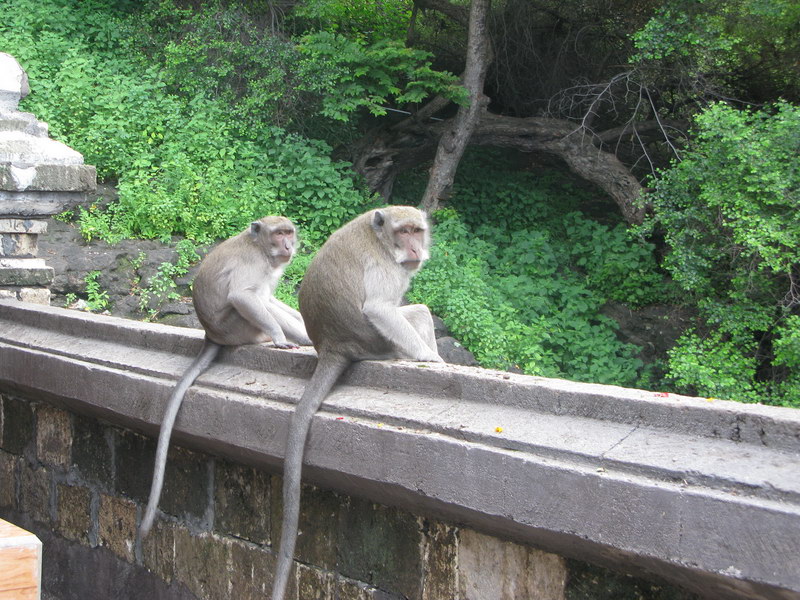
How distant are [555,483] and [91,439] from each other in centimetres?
223

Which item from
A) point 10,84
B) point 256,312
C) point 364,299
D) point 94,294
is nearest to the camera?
point 364,299

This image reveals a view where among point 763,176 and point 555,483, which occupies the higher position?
point 763,176

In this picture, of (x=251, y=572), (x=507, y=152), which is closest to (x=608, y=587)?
(x=251, y=572)

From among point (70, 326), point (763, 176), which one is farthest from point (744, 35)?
point (70, 326)

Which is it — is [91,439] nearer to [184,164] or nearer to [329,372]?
[329,372]

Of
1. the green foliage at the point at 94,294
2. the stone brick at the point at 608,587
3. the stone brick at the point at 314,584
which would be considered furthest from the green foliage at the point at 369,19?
the stone brick at the point at 608,587

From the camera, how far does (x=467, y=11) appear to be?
12.8 metres

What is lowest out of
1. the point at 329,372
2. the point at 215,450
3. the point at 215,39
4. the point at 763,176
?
the point at 215,450

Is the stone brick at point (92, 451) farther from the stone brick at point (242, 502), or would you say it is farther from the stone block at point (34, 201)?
the stone block at point (34, 201)

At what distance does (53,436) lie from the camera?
12.0ft

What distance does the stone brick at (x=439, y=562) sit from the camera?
2170mm

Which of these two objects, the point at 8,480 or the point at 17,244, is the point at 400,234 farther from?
the point at 17,244

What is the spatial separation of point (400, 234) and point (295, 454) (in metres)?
1.10

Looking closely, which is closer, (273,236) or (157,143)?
(273,236)
